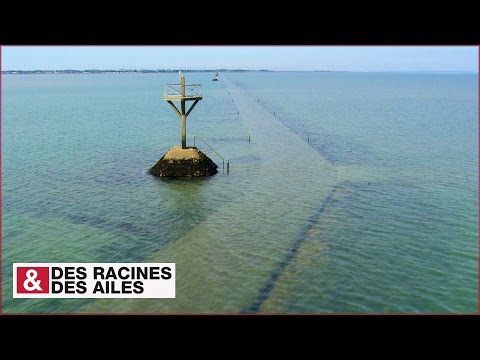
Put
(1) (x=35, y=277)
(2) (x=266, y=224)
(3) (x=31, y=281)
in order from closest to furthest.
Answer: (1) (x=35, y=277), (3) (x=31, y=281), (2) (x=266, y=224)

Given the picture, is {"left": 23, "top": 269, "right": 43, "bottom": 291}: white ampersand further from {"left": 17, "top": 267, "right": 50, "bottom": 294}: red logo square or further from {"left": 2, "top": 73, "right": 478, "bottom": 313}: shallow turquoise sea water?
{"left": 2, "top": 73, "right": 478, "bottom": 313}: shallow turquoise sea water

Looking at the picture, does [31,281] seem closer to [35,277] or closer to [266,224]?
[35,277]

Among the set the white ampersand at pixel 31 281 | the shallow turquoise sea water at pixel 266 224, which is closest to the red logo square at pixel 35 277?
the white ampersand at pixel 31 281

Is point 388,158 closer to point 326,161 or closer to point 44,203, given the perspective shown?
point 326,161

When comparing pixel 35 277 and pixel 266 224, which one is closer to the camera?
pixel 35 277

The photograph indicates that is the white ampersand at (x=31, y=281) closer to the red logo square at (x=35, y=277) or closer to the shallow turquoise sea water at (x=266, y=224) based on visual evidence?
the red logo square at (x=35, y=277)

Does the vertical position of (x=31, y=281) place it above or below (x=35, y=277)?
Result: below

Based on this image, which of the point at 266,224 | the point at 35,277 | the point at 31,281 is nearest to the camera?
the point at 35,277

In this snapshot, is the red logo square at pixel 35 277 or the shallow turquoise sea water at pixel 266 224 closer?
the red logo square at pixel 35 277

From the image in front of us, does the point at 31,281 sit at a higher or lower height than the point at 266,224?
lower

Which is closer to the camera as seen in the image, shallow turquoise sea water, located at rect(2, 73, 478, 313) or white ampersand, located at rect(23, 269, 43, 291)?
white ampersand, located at rect(23, 269, 43, 291)

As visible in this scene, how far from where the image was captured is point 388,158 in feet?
156

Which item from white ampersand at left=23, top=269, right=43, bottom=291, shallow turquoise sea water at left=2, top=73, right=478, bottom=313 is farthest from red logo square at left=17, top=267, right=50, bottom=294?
shallow turquoise sea water at left=2, top=73, right=478, bottom=313

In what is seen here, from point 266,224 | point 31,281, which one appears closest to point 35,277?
point 31,281
